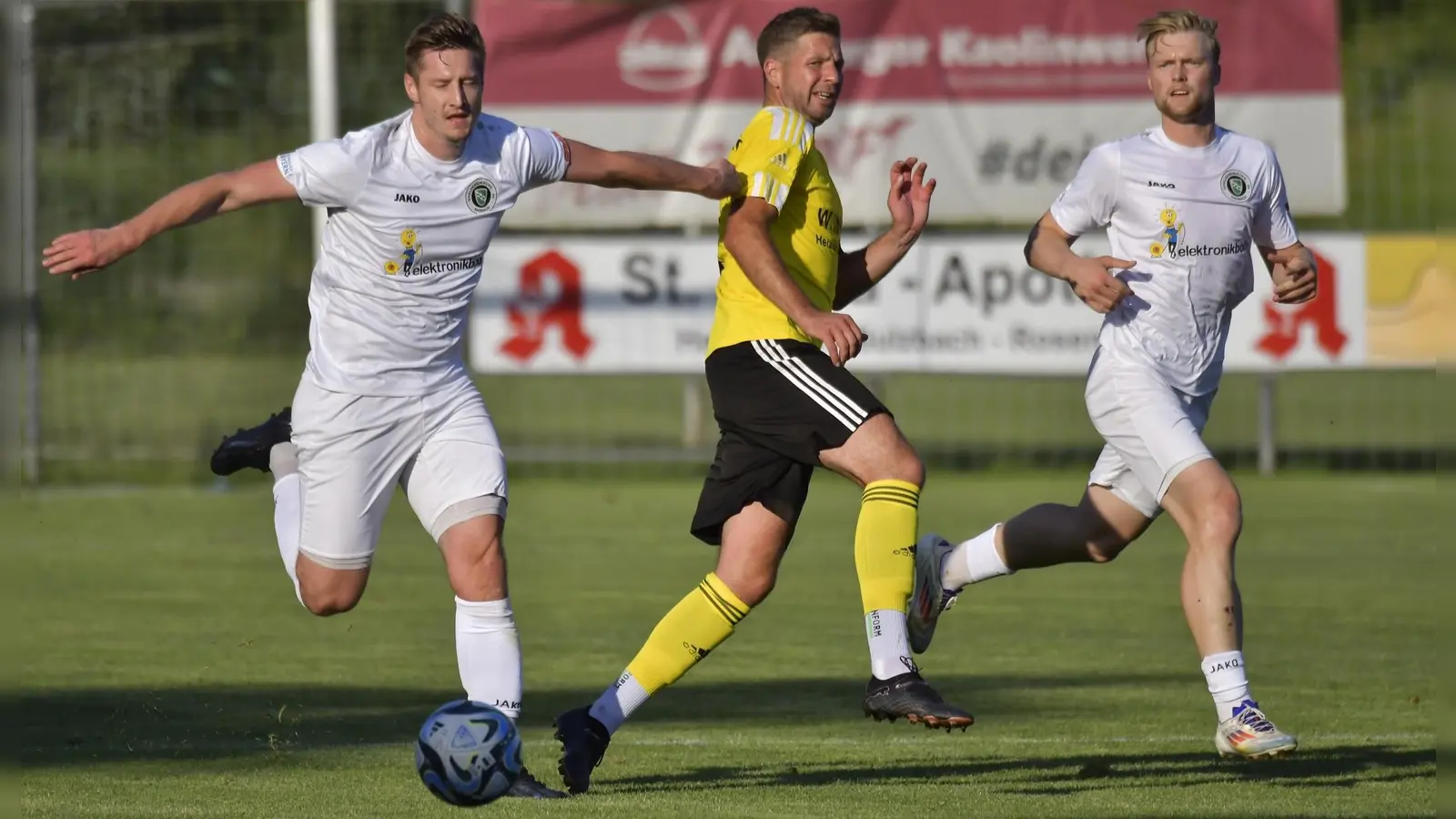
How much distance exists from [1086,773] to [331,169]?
296 cm

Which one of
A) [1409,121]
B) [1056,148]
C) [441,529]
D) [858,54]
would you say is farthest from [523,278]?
[441,529]

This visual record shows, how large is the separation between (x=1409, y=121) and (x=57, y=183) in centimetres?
1162

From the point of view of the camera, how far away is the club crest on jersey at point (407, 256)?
266 inches

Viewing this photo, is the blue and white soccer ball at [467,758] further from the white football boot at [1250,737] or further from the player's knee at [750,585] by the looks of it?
the white football boot at [1250,737]

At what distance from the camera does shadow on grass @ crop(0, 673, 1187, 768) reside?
7.54 metres

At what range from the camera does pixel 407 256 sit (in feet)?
22.2

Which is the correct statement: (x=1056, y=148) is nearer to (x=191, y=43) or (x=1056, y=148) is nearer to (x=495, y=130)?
(x=191, y=43)

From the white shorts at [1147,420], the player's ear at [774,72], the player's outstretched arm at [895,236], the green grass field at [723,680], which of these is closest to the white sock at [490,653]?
the green grass field at [723,680]

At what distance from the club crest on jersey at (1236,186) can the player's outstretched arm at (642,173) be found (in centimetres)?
161

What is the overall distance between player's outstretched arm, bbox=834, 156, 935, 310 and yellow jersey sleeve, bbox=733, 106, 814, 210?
0.36 meters

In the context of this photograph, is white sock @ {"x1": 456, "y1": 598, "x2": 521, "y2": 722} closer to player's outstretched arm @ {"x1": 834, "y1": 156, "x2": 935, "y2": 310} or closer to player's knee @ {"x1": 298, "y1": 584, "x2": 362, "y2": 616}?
player's knee @ {"x1": 298, "y1": 584, "x2": 362, "y2": 616}

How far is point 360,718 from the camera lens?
807 centimetres

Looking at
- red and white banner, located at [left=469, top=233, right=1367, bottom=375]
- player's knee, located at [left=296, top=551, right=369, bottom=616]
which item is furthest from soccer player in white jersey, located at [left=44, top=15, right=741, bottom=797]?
red and white banner, located at [left=469, top=233, right=1367, bottom=375]

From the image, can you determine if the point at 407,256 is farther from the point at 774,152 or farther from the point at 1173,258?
the point at 1173,258
